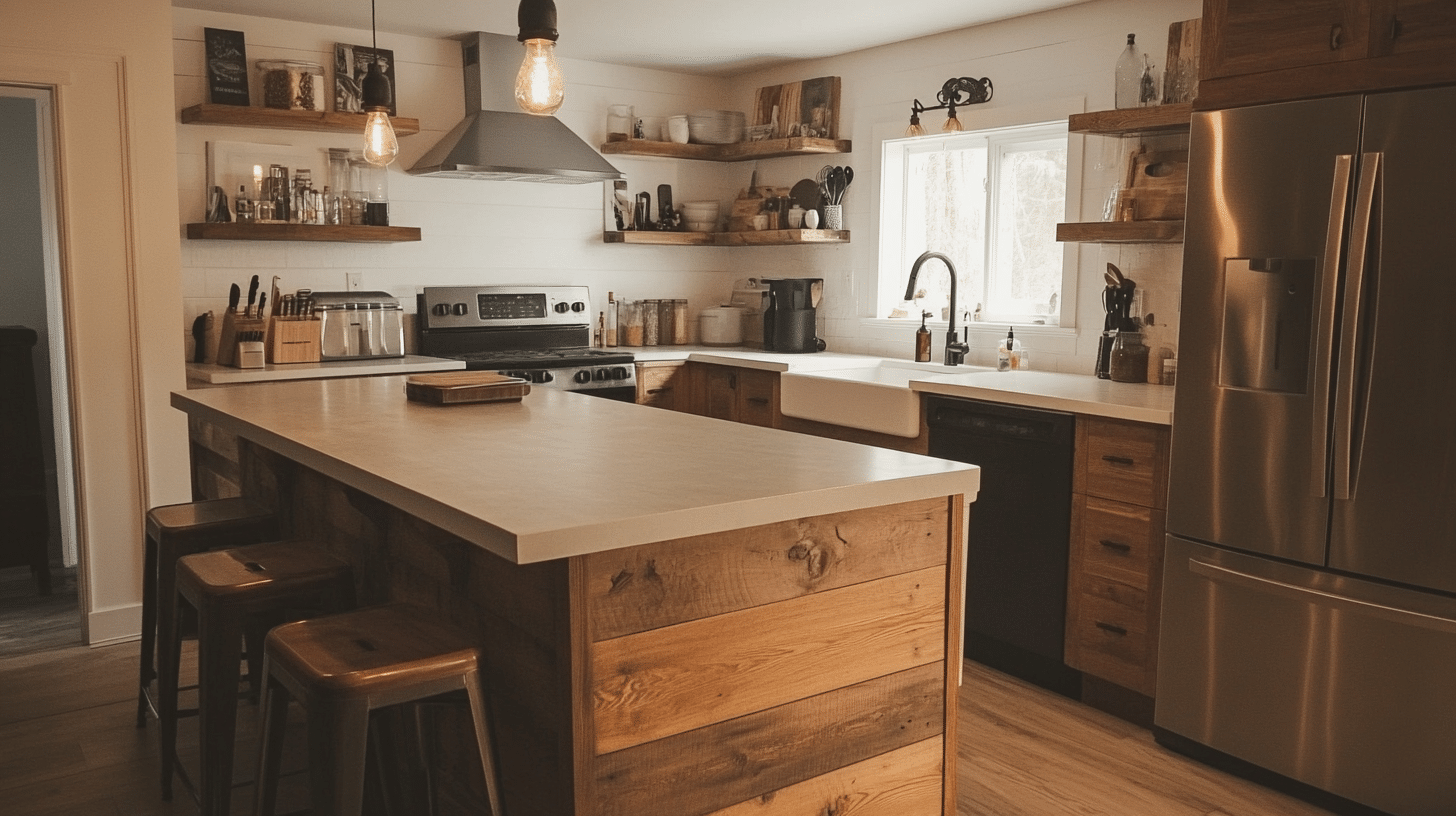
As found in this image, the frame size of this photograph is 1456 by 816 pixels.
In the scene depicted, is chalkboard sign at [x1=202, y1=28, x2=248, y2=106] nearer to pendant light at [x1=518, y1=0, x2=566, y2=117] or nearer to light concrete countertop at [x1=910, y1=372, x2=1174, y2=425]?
pendant light at [x1=518, y1=0, x2=566, y2=117]

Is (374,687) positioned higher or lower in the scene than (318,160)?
lower

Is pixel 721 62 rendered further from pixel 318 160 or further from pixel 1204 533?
pixel 1204 533

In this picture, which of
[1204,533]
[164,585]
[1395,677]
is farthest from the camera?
[1204,533]

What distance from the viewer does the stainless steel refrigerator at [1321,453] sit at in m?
2.59

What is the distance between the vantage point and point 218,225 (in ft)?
14.8

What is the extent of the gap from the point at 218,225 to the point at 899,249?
298 cm

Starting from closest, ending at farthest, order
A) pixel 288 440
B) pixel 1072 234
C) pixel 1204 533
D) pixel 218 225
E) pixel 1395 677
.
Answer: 1. pixel 288 440
2. pixel 1395 677
3. pixel 1204 533
4. pixel 1072 234
5. pixel 218 225

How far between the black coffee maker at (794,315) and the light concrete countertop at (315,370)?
5.18ft

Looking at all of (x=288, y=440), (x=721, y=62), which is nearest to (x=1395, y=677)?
(x=288, y=440)

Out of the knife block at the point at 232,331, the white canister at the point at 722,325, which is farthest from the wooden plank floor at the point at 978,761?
the white canister at the point at 722,325

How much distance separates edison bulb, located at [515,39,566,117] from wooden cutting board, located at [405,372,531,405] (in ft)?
3.04

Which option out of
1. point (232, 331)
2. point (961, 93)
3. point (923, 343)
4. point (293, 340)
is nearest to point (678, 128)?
point (961, 93)

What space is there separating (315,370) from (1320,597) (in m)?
3.52

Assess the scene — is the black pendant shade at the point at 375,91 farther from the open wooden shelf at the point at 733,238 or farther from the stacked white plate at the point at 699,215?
the stacked white plate at the point at 699,215
